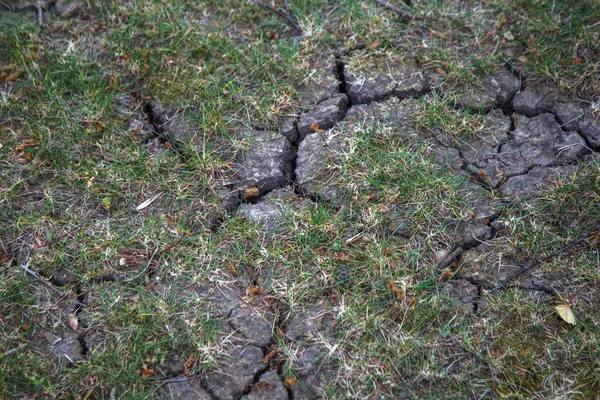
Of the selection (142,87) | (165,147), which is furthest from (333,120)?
(142,87)

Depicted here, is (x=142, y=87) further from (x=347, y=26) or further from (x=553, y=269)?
(x=553, y=269)

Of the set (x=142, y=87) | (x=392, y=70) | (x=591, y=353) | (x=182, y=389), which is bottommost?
(x=182, y=389)

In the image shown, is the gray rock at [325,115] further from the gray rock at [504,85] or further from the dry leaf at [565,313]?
the dry leaf at [565,313]

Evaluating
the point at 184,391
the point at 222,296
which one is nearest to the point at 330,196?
the point at 222,296

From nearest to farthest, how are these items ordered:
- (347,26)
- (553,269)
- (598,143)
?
(553,269) → (598,143) → (347,26)

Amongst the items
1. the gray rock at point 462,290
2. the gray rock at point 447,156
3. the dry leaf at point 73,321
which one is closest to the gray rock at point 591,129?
the gray rock at point 447,156

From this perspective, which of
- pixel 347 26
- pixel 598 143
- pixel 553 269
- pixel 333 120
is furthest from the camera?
pixel 347 26

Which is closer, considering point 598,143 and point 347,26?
point 598,143
